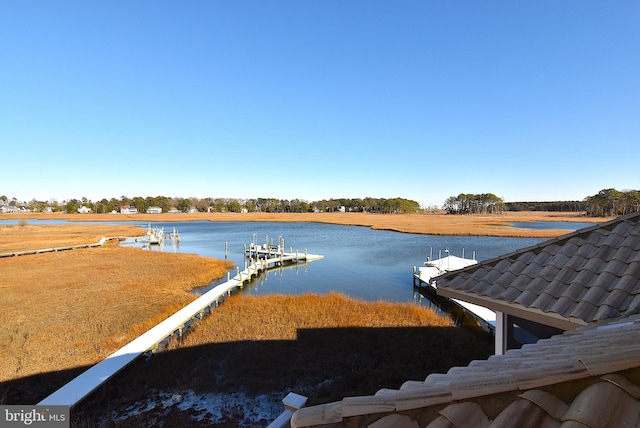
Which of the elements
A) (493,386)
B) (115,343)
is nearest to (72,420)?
(115,343)

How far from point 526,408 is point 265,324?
13.0 metres

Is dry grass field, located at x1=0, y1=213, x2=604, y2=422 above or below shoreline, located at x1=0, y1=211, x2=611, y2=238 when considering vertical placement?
below

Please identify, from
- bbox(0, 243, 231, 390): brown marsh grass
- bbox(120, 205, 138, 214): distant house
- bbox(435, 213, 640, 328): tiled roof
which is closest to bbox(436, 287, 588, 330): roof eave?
bbox(435, 213, 640, 328): tiled roof

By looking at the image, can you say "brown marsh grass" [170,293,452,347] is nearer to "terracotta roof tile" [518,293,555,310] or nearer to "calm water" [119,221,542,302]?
"calm water" [119,221,542,302]

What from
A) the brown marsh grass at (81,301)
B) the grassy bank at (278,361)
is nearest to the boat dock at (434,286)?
the grassy bank at (278,361)

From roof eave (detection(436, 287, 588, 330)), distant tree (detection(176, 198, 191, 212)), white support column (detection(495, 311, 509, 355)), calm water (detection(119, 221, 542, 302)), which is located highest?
distant tree (detection(176, 198, 191, 212))

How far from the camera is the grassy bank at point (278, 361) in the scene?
7805 millimetres

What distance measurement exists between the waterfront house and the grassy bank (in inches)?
242

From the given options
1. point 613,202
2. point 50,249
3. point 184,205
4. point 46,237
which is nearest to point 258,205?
point 184,205

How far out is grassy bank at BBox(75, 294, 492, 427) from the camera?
25.6ft

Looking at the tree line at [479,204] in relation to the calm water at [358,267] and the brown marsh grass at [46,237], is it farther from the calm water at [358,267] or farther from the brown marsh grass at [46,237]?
the brown marsh grass at [46,237]

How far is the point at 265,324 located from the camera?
13.6 meters

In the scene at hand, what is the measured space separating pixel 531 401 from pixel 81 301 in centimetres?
1977

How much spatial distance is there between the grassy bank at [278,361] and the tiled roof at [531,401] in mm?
6603
